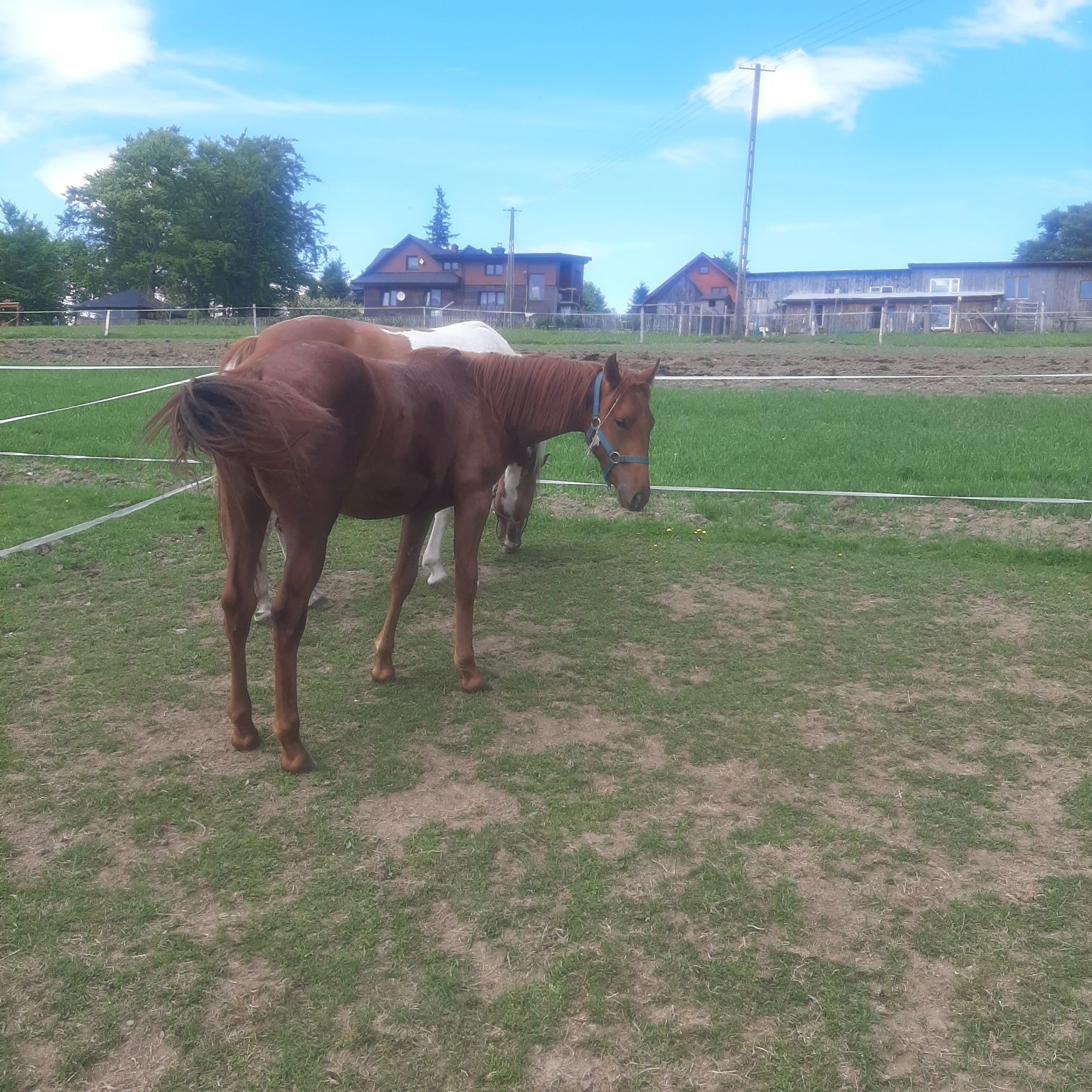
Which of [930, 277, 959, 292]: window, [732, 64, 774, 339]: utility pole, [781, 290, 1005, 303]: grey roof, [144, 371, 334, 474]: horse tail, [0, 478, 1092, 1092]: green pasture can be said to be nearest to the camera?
[0, 478, 1092, 1092]: green pasture

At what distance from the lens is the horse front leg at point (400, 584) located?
4625mm

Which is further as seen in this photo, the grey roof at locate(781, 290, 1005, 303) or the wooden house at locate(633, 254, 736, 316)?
the wooden house at locate(633, 254, 736, 316)

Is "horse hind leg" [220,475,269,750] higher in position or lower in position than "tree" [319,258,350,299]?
lower

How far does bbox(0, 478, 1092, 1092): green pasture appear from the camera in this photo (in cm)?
225

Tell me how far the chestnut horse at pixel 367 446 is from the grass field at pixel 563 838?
1.73 feet

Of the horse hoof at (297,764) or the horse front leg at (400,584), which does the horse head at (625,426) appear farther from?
the horse hoof at (297,764)

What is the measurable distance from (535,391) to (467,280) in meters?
67.5

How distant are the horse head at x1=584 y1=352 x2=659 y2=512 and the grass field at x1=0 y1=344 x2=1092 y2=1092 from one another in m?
1.05

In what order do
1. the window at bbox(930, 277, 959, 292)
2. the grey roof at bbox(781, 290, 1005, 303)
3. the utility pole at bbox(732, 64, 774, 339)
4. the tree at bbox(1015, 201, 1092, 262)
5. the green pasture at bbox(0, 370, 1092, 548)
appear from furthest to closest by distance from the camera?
the tree at bbox(1015, 201, 1092, 262) < the window at bbox(930, 277, 959, 292) < the grey roof at bbox(781, 290, 1005, 303) < the utility pole at bbox(732, 64, 774, 339) < the green pasture at bbox(0, 370, 1092, 548)

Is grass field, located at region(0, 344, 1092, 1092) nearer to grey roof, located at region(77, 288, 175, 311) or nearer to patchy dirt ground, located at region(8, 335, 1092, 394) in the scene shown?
patchy dirt ground, located at region(8, 335, 1092, 394)

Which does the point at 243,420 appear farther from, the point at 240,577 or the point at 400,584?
the point at 400,584

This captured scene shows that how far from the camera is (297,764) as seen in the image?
3621mm

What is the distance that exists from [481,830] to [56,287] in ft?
218

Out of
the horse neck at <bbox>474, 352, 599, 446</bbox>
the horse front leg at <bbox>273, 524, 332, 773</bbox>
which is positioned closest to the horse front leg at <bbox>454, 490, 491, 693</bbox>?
the horse neck at <bbox>474, 352, 599, 446</bbox>
